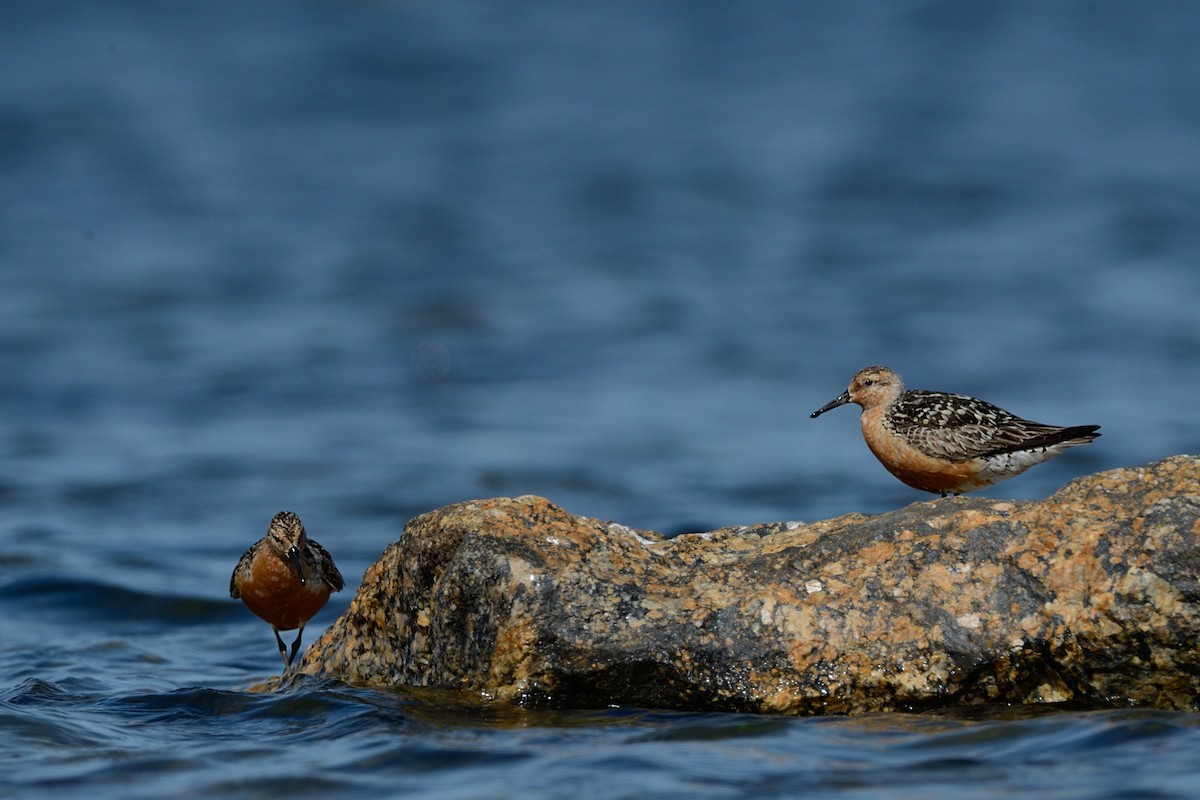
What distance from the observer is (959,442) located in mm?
9250

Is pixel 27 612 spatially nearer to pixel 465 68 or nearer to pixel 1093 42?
pixel 465 68

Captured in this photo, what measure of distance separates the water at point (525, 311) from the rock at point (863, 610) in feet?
0.65

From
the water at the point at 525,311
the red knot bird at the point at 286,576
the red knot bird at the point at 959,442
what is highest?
the water at the point at 525,311

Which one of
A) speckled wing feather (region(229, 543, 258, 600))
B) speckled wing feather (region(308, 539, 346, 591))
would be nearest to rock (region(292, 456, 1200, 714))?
speckled wing feather (region(308, 539, 346, 591))

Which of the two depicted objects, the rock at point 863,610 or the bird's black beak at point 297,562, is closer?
the rock at point 863,610

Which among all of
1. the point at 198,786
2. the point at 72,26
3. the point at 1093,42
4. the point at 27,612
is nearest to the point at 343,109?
the point at 72,26

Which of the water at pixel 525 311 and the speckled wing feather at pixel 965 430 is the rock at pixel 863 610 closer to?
the water at pixel 525 311

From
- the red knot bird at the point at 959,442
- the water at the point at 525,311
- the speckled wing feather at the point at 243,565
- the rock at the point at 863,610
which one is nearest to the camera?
the rock at the point at 863,610

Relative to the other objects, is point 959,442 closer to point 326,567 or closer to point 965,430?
point 965,430

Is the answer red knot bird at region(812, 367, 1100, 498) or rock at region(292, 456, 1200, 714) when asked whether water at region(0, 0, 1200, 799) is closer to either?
rock at region(292, 456, 1200, 714)

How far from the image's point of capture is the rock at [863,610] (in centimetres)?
660

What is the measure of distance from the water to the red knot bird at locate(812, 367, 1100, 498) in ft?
9.25

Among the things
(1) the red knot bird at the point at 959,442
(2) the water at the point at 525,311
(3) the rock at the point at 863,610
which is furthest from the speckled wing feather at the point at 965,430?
(2) the water at the point at 525,311

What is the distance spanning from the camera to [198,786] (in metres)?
6.59
